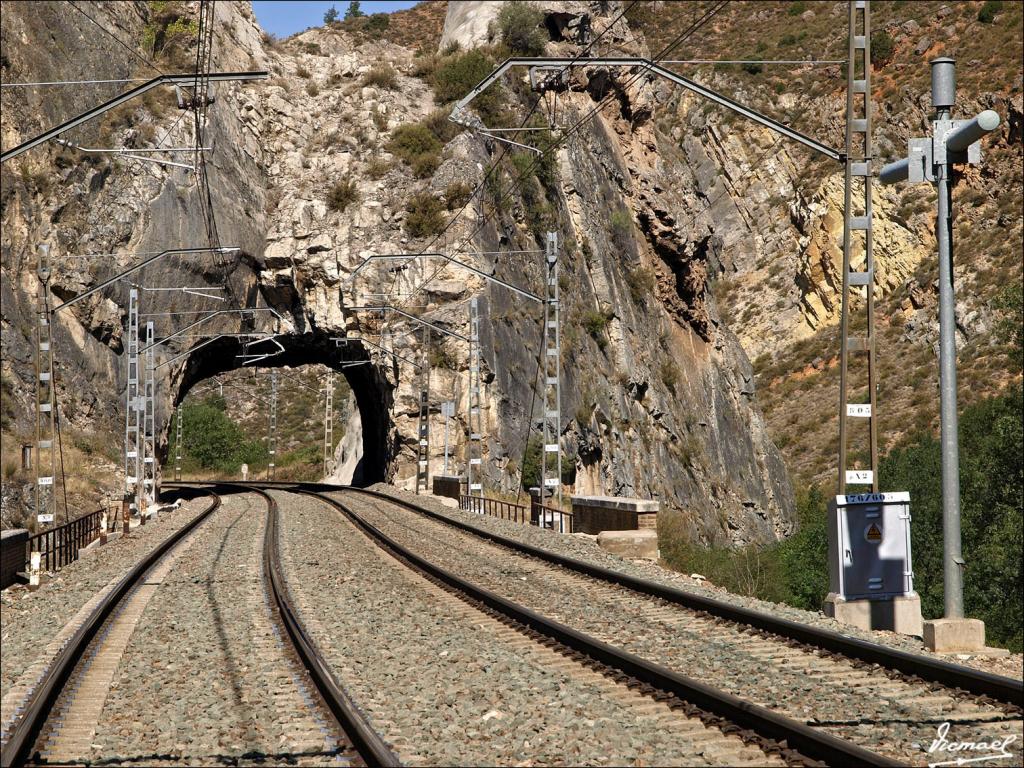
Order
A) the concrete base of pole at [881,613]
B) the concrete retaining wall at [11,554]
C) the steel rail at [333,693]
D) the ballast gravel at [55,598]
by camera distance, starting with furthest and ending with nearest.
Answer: the concrete retaining wall at [11,554], the concrete base of pole at [881,613], the ballast gravel at [55,598], the steel rail at [333,693]

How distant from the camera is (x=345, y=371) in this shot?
67562 millimetres

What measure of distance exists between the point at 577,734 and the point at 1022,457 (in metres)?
→ 40.7

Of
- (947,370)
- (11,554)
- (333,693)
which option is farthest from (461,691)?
(11,554)

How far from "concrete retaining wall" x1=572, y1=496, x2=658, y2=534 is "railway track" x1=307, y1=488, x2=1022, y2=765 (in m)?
6.39

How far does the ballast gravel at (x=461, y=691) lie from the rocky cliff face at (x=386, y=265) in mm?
34384

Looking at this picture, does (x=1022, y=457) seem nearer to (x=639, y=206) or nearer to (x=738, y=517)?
(x=738, y=517)

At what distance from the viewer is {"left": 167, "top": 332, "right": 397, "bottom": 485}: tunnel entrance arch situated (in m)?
57.7

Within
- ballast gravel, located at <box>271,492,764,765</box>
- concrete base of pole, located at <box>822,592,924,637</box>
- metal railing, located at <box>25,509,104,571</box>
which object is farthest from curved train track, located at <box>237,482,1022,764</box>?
metal railing, located at <box>25,509,104,571</box>

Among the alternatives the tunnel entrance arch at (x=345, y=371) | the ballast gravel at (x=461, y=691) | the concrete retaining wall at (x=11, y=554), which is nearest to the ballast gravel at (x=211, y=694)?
the ballast gravel at (x=461, y=691)

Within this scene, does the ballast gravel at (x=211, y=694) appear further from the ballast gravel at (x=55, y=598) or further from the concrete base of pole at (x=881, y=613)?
the concrete base of pole at (x=881, y=613)

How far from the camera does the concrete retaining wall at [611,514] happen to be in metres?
24.9

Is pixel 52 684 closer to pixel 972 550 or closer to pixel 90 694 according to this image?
pixel 90 694

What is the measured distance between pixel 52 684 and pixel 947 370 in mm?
9445

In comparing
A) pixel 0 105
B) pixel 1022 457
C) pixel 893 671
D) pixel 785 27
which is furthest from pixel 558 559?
pixel 785 27
